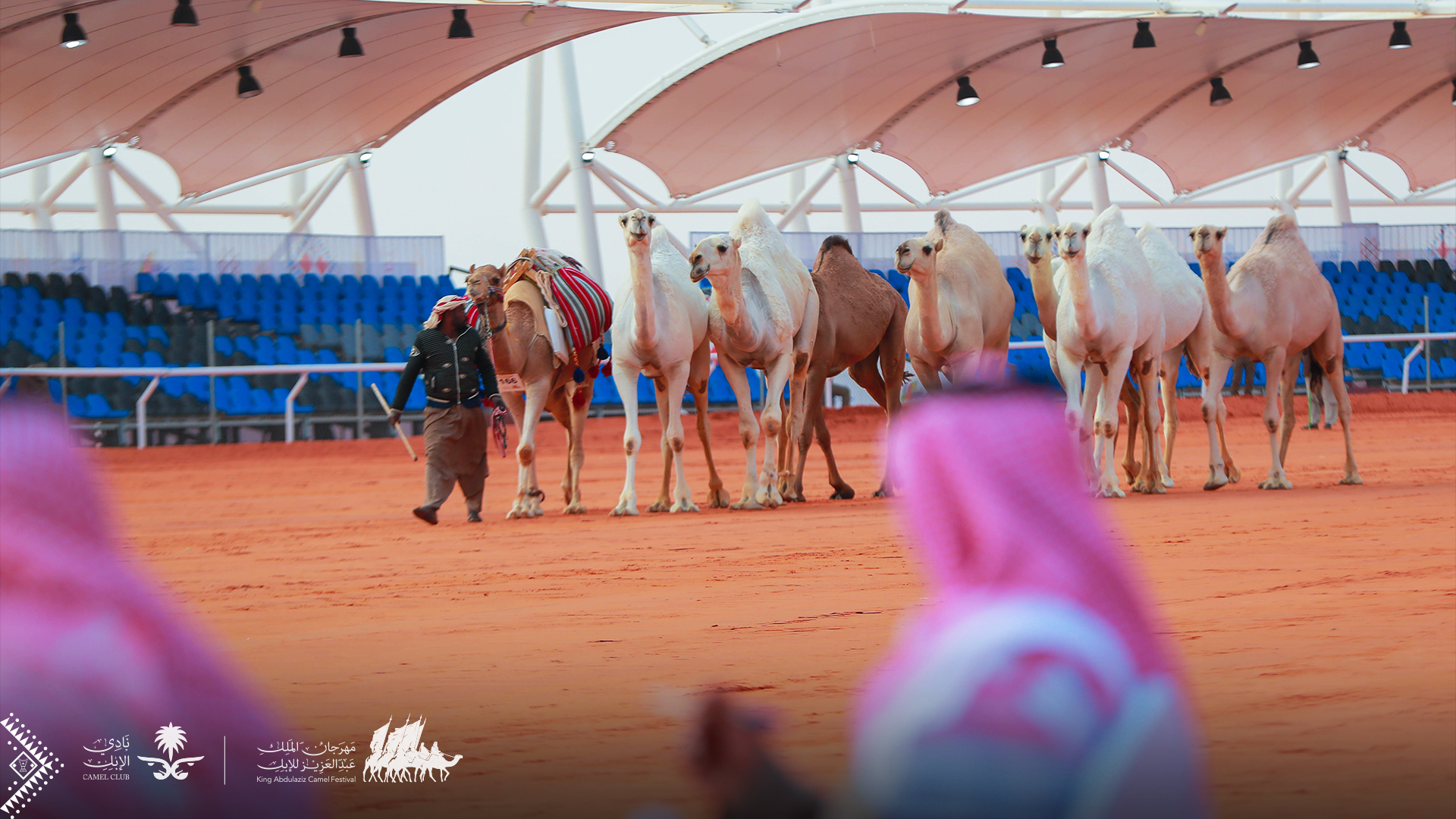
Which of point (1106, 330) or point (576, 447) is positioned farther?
point (576, 447)

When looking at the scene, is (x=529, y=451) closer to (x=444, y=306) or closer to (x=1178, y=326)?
(x=444, y=306)

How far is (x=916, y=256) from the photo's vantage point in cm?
1178

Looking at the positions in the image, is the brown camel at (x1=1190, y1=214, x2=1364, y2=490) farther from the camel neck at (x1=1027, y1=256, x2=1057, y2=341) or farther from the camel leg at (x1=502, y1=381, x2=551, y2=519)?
the camel leg at (x1=502, y1=381, x2=551, y2=519)

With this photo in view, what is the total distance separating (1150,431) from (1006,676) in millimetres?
11924

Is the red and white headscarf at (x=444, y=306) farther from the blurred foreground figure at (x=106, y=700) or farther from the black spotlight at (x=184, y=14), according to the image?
the black spotlight at (x=184, y=14)

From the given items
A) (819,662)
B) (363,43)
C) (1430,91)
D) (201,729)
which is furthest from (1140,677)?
(1430,91)

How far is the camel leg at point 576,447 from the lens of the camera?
12.4 meters

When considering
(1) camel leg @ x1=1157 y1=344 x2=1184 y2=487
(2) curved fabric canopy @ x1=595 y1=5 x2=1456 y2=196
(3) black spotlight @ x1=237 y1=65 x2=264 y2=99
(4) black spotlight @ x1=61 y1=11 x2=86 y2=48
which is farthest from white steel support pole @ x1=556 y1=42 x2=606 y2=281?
(1) camel leg @ x1=1157 y1=344 x2=1184 y2=487

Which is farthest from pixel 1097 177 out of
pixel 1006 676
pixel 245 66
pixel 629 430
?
pixel 1006 676

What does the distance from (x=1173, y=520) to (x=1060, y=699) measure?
30.7 feet

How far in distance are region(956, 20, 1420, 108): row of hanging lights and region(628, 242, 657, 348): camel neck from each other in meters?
17.2

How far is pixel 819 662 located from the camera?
511cm

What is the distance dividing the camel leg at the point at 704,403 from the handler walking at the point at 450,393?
193 cm

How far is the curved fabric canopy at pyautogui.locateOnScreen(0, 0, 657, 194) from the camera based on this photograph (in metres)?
23.0
